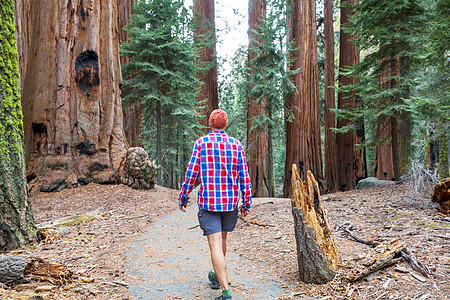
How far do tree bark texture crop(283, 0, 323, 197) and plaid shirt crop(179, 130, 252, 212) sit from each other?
799cm

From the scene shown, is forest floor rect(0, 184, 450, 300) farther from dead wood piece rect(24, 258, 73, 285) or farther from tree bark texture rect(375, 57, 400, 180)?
tree bark texture rect(375, 57, 400, 180)

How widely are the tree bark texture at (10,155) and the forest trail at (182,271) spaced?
4.53 feet

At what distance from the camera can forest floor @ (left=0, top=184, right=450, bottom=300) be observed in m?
2.73

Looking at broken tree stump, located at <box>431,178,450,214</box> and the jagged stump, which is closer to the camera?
broken tree stump, located at <box>431,178,450,214</box>

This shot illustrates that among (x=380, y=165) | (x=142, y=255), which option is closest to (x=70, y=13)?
(x=142, y=255)

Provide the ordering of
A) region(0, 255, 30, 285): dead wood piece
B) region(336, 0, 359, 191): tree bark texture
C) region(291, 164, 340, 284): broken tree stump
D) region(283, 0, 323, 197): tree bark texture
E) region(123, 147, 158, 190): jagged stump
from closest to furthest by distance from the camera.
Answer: region(0, 255, 30, 285): dead wood piece < region(291, 164, 340, 284): broken tree stump < region(123, 147, 158, 190): jagged stump < region(283, 0, 323, 197): tree bark texture < region(336, 0, 359, 191): tree bark texture

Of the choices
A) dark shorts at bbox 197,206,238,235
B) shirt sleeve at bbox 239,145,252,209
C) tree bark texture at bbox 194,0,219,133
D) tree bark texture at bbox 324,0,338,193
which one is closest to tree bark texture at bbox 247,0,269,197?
tree bark texture at bbox 194,0,219,133

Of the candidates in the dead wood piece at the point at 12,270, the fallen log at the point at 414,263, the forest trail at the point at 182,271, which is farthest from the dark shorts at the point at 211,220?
the fallen log at the point at 414,263

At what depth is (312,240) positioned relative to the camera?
9.89 ft

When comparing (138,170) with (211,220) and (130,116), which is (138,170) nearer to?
(130,116)

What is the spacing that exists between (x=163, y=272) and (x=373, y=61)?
7.51 metres

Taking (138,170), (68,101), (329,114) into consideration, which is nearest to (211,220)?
(138,170)

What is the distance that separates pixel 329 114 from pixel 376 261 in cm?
1210

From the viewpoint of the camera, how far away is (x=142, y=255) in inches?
160
